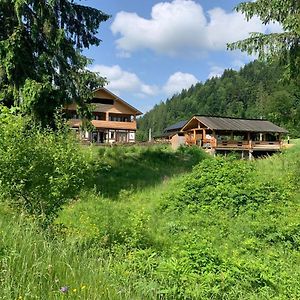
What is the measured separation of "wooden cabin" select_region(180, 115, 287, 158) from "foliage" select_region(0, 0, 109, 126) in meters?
19.4

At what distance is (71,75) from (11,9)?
289 cm

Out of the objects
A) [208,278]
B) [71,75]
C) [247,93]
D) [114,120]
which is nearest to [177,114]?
[247,93]

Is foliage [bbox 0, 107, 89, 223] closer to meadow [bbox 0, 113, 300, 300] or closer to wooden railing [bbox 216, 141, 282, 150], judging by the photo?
meadow [bbox 0, 113, 300, 300]

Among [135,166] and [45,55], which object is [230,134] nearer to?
[135,166]

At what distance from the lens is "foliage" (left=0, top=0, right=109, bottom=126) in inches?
443

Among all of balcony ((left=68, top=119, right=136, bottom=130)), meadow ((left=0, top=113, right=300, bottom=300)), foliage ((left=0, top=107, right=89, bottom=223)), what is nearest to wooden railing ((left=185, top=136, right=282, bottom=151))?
balcony ((left=68, top=119, right=136, bottom=130))

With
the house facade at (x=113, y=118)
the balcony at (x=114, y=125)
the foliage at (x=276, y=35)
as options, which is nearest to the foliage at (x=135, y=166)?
the foliage at (x=276, y=35)

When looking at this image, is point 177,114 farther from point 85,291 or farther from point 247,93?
point 85,291

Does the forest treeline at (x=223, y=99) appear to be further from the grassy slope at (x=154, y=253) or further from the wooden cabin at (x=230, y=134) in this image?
the grassy slope at (x=154, y=253)

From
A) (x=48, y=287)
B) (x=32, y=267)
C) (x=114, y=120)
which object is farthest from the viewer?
(x=114, y=120)

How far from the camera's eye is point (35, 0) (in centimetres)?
1185

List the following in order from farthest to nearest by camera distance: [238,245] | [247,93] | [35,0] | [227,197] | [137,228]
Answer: [247,93] < [35,0] < [227,197] < [238,245] < [137,228]

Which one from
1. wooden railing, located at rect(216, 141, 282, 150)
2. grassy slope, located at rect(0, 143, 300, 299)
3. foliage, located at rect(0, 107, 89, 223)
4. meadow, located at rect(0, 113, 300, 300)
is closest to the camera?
grassy slope, located at rect(0, 143, 300, 299)

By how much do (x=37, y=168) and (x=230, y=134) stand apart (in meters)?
33.4
